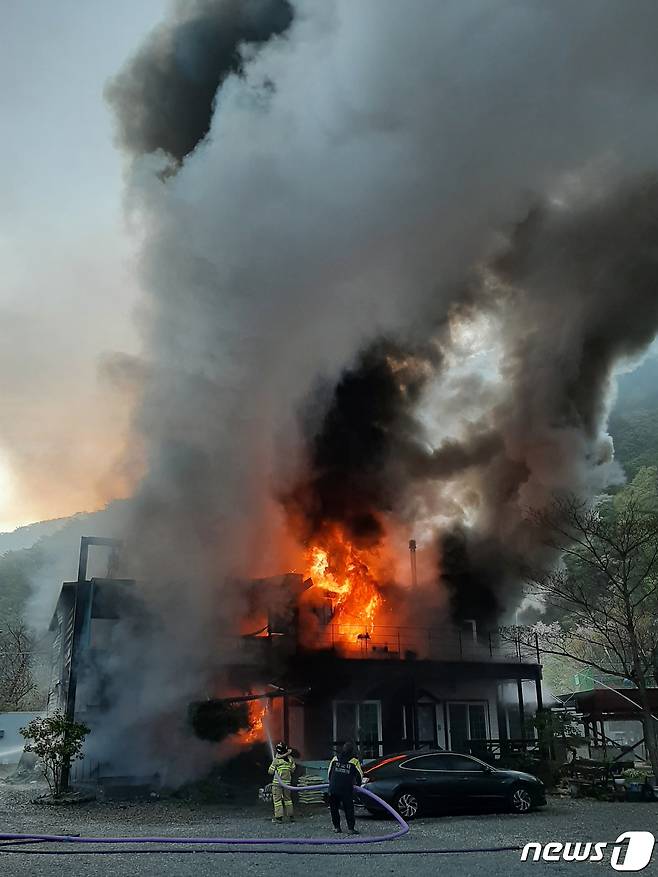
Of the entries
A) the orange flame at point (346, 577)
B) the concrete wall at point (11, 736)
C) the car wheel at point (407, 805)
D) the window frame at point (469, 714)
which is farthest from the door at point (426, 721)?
the concrete wall at point (11, 736)

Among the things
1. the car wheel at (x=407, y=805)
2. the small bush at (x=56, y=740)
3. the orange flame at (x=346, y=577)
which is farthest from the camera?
the orange flame at (x=346, y=577)

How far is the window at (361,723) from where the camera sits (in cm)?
2330

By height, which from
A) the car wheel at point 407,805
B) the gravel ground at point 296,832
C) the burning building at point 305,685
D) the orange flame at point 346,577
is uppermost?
the orange flame at point 346,577

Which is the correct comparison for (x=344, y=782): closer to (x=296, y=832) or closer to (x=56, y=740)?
(x=296, y=832)

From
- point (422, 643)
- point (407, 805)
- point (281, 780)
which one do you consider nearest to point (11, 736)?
point (422, 643)

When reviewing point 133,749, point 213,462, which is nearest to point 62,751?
point 133,749

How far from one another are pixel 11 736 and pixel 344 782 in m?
33.4

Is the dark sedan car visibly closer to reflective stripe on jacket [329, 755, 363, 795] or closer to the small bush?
reflective stripe on jacket [329, 755, 363, 795]

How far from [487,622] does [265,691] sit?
474 inches

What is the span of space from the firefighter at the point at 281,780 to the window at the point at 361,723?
8.12 meters

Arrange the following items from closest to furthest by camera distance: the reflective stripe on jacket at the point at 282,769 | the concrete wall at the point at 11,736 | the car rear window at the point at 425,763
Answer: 1. the reflective stripe on jacket at the point at 282,769
2. the car rear window at the point at 425,763
3. the concrete wall at the point at 11,736

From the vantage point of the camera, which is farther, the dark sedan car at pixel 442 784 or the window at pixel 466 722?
the window at pixel 466 722

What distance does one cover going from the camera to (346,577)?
29188mm

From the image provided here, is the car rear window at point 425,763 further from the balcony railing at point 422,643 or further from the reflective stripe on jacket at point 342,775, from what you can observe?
the balcony railing at point 422,643
